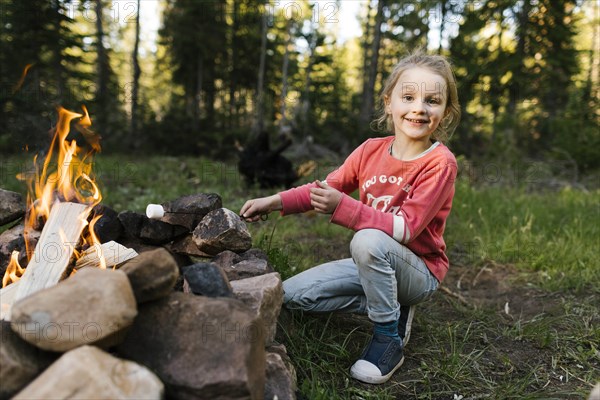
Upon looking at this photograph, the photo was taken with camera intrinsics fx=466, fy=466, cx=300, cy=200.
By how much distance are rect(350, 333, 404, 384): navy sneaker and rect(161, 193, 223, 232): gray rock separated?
104 centimetres

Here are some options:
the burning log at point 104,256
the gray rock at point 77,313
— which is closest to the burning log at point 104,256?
the burning log at point 104,256

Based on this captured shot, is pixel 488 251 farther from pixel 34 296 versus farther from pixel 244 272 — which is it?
pixel 34 296

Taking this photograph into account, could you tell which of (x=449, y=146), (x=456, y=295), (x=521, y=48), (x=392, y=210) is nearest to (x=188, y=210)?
(x=392, y=210)

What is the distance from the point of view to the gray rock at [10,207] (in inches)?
93.4

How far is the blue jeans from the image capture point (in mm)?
2088

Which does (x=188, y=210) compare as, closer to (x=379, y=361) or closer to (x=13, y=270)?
(x=13, y=270)

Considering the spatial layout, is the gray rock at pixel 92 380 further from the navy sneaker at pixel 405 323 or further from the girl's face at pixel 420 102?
the girl's face at pixel 420 102

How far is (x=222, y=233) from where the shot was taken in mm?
2225

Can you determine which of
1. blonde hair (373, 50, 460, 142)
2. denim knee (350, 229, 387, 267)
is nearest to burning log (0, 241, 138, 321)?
denim knee (350, 229, 387, 267)

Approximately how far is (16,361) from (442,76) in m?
2.07

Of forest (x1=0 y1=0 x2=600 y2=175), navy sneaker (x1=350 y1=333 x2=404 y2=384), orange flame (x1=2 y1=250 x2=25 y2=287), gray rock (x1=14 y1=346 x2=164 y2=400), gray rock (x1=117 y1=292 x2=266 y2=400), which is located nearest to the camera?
gray rock (x1=14 y1=346 x2=164 y2=400)

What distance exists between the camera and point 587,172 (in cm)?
796

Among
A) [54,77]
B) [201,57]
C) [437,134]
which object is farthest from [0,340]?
[201,57]

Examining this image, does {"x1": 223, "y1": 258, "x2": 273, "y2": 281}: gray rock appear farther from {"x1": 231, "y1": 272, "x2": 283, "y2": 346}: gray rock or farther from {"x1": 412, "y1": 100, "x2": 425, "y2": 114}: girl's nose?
{"x1": 412, "y1": 100, "x2": 425, "y2": 114}: girl's nose
